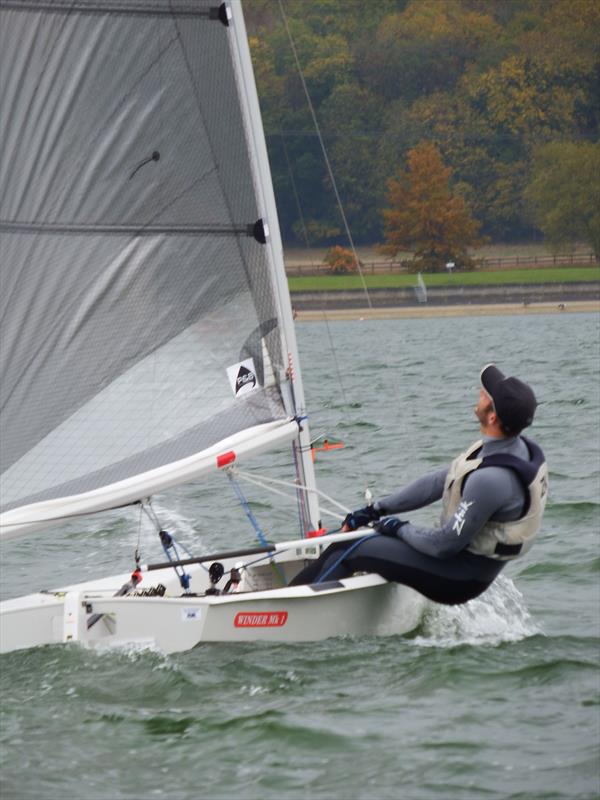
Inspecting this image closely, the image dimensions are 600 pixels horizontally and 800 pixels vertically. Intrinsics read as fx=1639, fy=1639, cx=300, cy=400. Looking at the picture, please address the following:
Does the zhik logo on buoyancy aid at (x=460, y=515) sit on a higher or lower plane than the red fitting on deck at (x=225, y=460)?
lower

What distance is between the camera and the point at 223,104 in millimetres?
7332

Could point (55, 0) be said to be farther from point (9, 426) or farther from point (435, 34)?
point (435, 34)

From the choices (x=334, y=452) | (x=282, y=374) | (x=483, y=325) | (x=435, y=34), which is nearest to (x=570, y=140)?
(x=435, y=34)

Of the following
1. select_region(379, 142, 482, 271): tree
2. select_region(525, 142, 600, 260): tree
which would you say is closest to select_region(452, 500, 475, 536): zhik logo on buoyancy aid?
select_region(379, 142, 482, 271): tree

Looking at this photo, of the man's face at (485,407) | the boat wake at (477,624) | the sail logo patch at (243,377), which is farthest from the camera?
the sail logo patch at (243,377)

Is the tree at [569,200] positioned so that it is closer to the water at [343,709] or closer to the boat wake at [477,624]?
the water at [343,709]

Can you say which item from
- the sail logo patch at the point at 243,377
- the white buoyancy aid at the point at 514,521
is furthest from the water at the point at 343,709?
the sail logo patch at the point at 243,377

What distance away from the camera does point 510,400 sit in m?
6.75

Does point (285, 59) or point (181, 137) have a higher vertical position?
point (285, 59)

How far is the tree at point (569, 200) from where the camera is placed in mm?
56281

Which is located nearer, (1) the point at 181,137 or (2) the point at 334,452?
(1) the point at 181,137

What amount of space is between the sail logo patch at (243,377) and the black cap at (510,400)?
1.18 meters

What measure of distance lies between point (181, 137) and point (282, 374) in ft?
3.82

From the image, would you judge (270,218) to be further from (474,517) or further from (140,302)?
(474,517)
